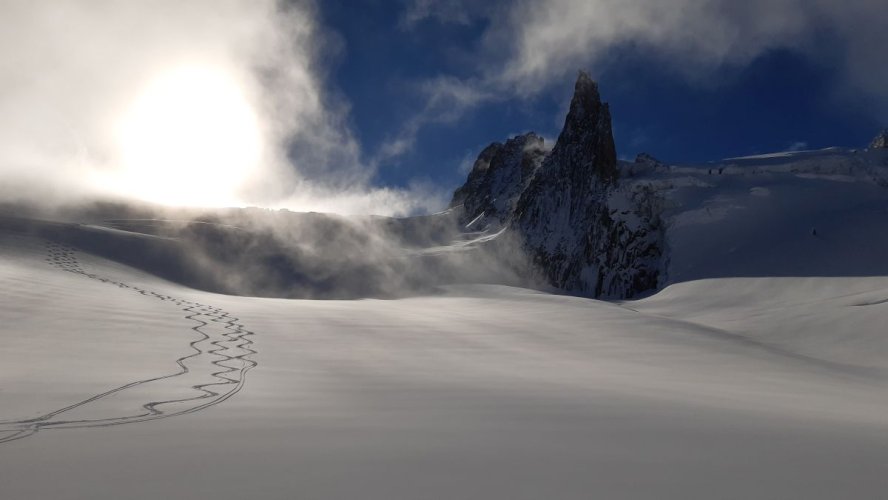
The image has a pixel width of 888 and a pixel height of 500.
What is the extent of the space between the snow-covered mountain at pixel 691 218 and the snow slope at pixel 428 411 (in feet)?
Answer: 34.0

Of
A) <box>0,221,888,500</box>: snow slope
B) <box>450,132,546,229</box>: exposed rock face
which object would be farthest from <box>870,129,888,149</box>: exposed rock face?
<box>0,221,888,500</box>: snow slope

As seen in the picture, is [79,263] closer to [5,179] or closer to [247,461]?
[247,461]

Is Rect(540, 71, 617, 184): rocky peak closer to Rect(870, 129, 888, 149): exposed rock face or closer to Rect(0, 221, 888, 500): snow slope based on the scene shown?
Rect(870, 129, 888, 149): exposed rock face

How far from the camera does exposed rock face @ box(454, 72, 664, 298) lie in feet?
87.6

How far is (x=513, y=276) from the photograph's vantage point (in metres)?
39.6

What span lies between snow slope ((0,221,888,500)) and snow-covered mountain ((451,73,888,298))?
34.0ft

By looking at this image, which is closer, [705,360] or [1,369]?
[1,369]

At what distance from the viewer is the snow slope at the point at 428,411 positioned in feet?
7.94

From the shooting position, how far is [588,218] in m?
35.8

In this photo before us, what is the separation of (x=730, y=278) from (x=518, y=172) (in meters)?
50.0

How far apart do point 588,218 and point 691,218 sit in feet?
37.2

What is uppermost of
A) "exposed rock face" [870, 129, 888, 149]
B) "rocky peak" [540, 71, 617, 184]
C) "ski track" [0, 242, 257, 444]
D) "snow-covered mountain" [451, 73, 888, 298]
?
"exposed rock face" [870, 129, 888, 149]

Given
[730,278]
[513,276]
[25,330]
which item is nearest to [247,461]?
[25,330]

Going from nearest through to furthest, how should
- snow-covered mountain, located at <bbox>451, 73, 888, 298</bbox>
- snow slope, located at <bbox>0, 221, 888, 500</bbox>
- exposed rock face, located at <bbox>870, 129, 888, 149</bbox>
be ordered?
snow slope, located at <bbox>0, 221, 888, 500</bbox> < snow-covered mountain, located at <bbox>451, 73, 888, 298</bbox> < exposed rock face, located at <bbox>870, 129, 888, 149</bbox>
